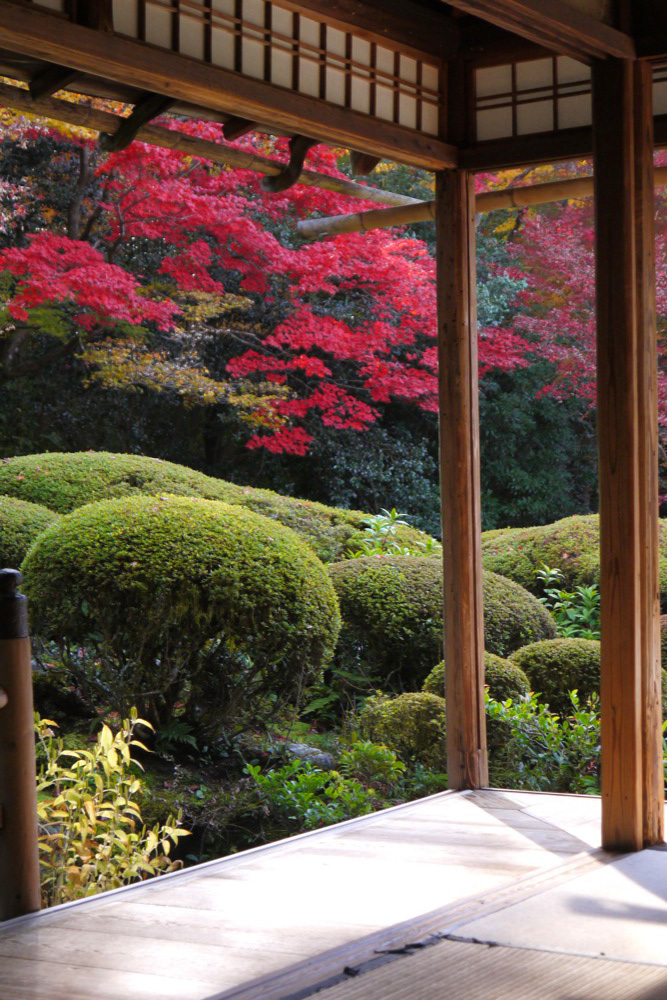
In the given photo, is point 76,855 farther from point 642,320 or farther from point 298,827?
point 642,320

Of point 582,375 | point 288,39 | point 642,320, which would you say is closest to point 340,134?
point 288,39

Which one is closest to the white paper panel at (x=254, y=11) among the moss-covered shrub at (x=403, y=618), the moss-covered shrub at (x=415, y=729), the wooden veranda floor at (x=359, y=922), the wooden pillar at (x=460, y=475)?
the wooden pillar at (x=460, y=475)

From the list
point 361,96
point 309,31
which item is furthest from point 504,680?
point 309,31

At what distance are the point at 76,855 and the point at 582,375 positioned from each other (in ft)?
→ 24.7

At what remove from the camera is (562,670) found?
542 centimetres

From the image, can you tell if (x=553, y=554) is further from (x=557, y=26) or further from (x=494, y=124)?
(x=557, y=26)

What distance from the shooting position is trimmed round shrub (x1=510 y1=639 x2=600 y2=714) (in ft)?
17.6

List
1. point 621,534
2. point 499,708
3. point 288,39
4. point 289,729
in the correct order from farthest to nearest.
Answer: point 289,729, point 499,708, point 288,39, point 621,534

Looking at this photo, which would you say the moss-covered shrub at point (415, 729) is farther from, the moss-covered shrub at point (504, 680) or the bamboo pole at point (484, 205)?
the bamboo pole at point (484, 205)

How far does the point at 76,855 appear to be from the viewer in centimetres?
339

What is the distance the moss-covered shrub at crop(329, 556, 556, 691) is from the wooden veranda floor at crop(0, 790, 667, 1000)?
216cm

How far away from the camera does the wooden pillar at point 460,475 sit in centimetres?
416

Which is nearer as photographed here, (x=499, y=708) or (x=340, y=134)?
(x=340, y=134)

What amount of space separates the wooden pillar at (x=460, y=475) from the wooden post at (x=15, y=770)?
5.96ft
